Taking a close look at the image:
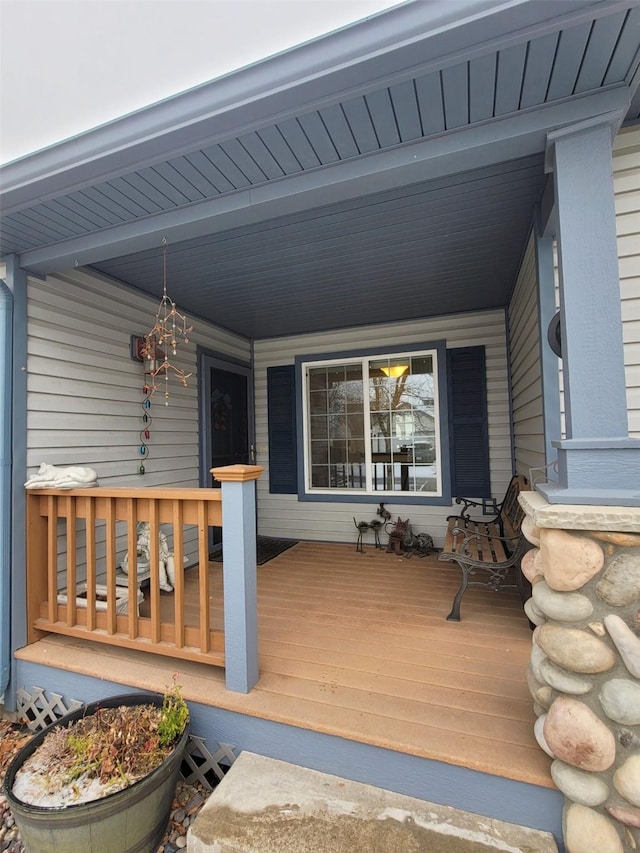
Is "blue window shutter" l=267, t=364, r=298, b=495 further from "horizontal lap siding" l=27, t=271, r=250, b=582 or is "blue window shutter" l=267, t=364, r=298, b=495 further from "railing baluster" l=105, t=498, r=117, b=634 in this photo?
"railing baluster" l=105, t=498, r=117, b=634

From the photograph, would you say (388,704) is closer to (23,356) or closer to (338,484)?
(23,356)

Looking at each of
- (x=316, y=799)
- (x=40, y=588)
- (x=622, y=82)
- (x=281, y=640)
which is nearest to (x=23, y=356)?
(x=40, y=588)

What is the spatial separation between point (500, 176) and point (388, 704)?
2585 mm

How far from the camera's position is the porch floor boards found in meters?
1.53

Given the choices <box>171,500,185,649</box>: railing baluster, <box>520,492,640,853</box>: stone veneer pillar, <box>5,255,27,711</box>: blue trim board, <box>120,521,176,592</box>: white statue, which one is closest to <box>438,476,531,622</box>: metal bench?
<box>520,492,640,853</box>: stone veneer pillar

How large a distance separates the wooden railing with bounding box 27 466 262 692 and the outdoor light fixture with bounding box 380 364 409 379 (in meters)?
2.83

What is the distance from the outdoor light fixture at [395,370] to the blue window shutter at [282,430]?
3.64 ft

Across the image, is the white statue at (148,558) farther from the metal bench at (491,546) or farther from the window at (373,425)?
the metal bench at (491,546)

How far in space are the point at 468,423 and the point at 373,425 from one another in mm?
1013

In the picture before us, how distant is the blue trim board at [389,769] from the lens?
4.51 ft

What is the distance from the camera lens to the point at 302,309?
3990 mm

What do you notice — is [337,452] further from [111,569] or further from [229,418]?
[111,569]

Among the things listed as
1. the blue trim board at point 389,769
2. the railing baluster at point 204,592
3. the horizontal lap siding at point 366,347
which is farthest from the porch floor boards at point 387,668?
the horizontal lap siding at point 366,347

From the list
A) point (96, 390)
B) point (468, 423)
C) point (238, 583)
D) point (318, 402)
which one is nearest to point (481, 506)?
point (468, 423)
